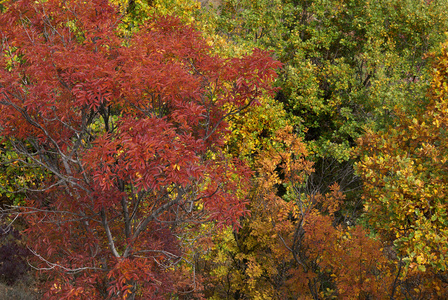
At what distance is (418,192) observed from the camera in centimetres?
546

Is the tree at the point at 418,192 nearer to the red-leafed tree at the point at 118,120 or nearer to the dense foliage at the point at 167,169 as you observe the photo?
the dense foliage at the point at 167,169

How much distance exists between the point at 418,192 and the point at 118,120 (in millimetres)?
4526

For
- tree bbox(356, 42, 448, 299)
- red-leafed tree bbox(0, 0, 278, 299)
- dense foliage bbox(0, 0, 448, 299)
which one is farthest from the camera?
tree bbox(356, 42, 448, 299)

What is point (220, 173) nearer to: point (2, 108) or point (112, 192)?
point (112, 192)

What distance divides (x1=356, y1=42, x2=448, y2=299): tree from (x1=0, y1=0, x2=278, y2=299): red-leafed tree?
2.31m

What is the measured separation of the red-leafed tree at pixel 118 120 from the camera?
15.4ft

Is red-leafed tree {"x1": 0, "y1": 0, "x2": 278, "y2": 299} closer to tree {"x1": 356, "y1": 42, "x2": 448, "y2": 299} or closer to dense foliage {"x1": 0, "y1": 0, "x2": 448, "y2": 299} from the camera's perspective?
dense foliage {"x1": 0, "y1": 0, "x2": 448, "y2": 299}

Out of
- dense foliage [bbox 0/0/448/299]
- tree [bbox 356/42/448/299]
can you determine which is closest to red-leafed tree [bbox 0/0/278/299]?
dense foliage [bbox 0/0/448/299]

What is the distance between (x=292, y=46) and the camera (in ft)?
57.7

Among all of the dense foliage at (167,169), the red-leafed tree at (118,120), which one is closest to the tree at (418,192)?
the dense foliage at (167,169)

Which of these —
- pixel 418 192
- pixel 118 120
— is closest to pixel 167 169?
pixel 118 120

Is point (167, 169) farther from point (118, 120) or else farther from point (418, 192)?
point (418, 192)

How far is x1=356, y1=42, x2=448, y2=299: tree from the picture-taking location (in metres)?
5.15

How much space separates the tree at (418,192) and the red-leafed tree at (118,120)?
2.31m
